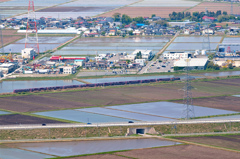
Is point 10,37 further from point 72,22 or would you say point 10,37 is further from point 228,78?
point 228,78

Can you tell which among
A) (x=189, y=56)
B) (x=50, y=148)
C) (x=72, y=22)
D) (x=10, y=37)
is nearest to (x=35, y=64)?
(x=189, y=56)

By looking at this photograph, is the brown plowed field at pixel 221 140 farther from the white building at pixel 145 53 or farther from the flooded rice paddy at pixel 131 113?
the white building at pixel 145 53

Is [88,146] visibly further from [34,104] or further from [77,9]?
[77,9]

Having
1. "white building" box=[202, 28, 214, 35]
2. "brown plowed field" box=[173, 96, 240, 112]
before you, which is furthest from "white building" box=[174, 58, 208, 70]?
"white building" box=[202, 28, 214, 35]

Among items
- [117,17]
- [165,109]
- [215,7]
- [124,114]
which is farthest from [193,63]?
[215,7]

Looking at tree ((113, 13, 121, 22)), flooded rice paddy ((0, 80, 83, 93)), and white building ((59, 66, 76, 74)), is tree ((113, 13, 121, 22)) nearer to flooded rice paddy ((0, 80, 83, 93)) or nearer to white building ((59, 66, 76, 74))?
white building ((59, 66, 76, 74))

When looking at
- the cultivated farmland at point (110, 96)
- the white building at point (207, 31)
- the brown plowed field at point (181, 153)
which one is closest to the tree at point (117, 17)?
the white building at point (207, 31)
